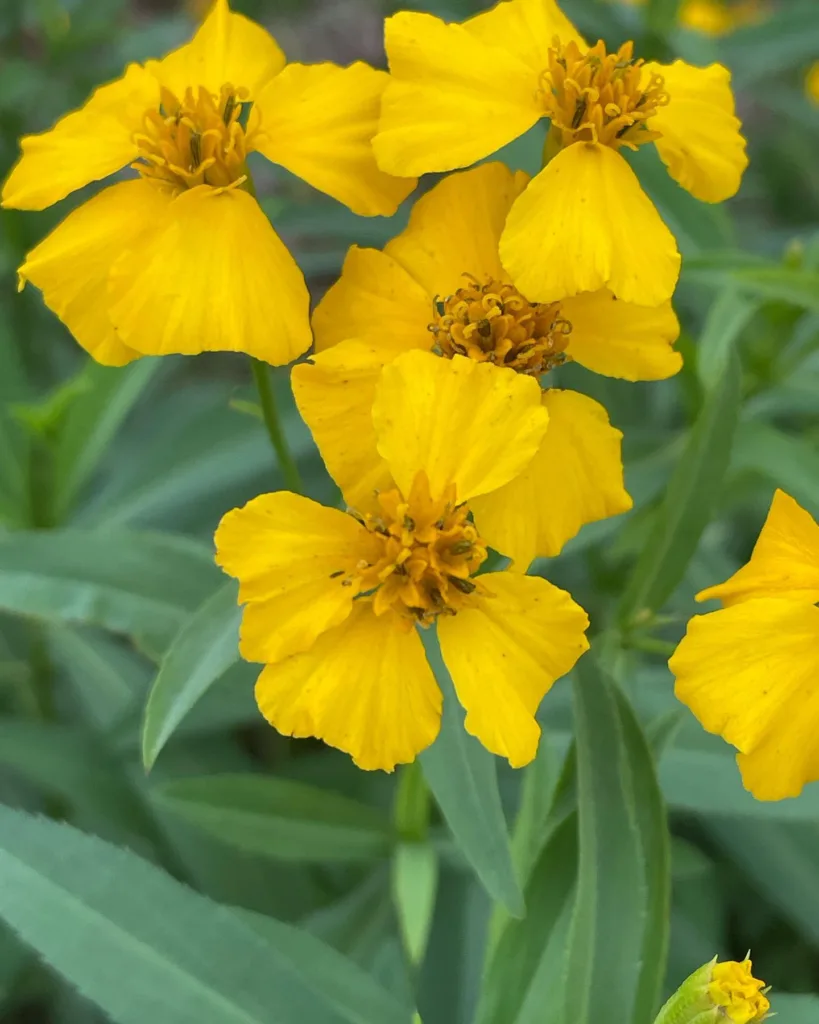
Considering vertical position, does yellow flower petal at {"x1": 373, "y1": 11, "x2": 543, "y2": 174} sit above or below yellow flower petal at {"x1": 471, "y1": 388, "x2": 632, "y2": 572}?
above

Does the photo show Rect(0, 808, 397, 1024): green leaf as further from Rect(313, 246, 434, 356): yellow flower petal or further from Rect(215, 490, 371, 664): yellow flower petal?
Rect(313, 246, 434, 356): yellow flower petal

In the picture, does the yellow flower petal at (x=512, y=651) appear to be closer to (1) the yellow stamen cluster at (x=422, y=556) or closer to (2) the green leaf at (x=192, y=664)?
(1) the yellow stamen cluster at (x=422, y=556)

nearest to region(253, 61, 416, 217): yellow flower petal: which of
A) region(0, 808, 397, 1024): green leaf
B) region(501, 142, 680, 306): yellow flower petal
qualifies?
region(501, 142, 680, 306): yellow flower petal

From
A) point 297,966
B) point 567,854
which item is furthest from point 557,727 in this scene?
point 297,966

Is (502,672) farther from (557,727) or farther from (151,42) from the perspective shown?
(151,42)

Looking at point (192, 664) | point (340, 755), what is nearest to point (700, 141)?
point (192, 664)

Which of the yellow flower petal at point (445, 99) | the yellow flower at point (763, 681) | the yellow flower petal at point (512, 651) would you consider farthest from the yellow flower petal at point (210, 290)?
the yellow flower at point (763, 681)
